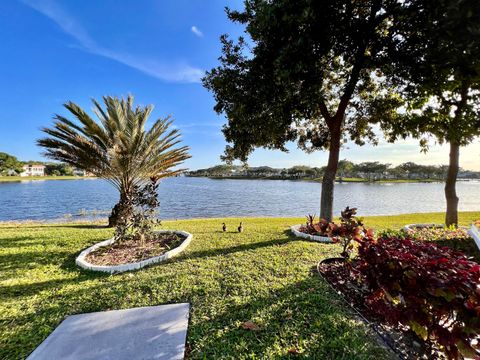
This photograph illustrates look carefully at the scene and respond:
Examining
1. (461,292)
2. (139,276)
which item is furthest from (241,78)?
(461,292)

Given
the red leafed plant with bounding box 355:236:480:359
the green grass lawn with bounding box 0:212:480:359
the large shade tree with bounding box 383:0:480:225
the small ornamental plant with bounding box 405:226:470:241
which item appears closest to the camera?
the red leafed plant with bounding box 355:236:480:359

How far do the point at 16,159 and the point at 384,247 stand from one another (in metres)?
124

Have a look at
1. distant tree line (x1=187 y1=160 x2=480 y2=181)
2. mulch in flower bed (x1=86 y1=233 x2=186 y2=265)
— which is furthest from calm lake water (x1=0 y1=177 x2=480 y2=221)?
distant tree line (x1=187 y1=160 x2=480 y2=181)

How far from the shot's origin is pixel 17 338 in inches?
105

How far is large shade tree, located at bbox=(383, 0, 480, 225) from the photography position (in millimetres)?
4375

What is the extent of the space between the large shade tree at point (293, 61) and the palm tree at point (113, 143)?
3167mm

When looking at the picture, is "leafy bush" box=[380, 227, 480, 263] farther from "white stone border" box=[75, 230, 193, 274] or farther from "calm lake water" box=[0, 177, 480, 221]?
"calm lake water" box=[0, 177, 480, 221]

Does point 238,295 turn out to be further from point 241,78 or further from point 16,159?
point 16,159

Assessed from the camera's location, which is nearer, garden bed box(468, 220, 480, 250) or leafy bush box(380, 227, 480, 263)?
garden bed box(468, 220, 480, 250)

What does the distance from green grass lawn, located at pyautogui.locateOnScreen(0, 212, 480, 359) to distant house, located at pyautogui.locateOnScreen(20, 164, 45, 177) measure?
122679 mm

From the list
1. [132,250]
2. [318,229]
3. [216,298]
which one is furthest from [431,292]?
[132,250]

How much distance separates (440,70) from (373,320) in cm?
598

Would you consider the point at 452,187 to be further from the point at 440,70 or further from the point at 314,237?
the point at 314,237

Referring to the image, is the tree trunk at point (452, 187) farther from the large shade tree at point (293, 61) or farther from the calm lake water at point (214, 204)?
the calm lake water at point (214, 204)
